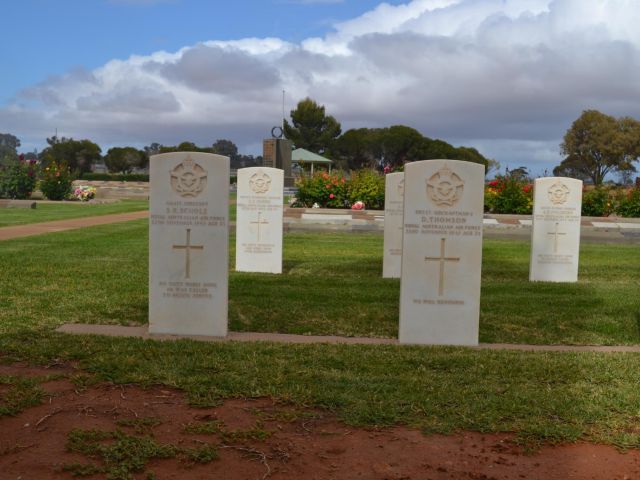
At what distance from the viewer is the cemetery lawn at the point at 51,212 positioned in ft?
66.9

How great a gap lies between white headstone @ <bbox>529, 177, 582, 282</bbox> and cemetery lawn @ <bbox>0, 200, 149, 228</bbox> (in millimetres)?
13422

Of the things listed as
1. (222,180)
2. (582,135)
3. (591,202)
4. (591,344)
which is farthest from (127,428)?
(582,135)

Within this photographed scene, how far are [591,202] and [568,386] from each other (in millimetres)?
16947

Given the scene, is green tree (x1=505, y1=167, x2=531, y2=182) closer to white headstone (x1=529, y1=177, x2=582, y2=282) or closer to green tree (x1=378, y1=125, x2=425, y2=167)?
white headstone (x1=529, y1=177, x2=582, y2=282)

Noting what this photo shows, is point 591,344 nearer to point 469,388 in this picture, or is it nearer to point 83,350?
point 469,388

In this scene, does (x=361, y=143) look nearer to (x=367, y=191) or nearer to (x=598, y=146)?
(x=598, y=146)

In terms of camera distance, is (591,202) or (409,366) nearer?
(409,366)

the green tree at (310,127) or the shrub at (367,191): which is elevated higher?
→ the green tree at (310,127)

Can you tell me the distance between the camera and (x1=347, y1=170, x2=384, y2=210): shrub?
70.0 ft

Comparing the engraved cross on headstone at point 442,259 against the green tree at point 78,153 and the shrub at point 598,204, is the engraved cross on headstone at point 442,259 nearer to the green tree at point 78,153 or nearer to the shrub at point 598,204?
the shrub at point 598,204

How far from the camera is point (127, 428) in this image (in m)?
4.30

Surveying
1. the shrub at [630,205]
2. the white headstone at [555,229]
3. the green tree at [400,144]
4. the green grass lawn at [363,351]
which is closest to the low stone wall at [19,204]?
the green grass lawn at [363,351]

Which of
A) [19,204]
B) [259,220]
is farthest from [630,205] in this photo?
[19,204]

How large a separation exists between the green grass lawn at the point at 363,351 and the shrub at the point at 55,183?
Result: 18997mm
